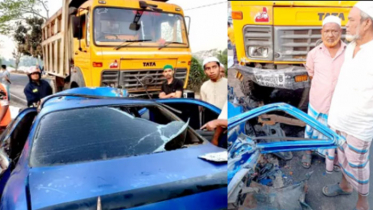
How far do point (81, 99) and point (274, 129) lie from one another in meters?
1.07

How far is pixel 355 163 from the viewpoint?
1135mm

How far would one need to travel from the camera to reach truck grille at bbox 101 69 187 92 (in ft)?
5.45

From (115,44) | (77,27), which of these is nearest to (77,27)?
(77,27)

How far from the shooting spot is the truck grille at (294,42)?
1.07 meters

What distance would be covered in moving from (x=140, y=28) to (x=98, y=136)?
575 mm

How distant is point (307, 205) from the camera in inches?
47.1

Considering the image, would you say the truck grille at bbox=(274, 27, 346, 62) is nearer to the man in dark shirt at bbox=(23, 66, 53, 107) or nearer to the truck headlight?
the truck headlight

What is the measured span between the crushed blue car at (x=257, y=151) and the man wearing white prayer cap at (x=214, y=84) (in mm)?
104

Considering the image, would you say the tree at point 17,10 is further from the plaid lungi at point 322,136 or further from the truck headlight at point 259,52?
the plaid lungi at point 322,136

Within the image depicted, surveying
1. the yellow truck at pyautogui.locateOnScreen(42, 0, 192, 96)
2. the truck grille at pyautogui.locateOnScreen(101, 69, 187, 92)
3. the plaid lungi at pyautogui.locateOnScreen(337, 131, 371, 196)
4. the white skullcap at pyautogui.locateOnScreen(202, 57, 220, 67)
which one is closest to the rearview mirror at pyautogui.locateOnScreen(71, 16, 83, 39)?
the yellow truck at pyautogui.locateOnScreen(42, 0, 192, 96)

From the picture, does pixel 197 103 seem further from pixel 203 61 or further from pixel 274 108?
pixel 274 108

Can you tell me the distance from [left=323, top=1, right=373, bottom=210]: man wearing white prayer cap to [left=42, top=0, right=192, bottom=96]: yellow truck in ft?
2.15

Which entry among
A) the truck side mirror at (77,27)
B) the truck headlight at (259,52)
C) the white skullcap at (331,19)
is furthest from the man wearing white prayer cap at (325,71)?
the truck side mirror at (77,27)

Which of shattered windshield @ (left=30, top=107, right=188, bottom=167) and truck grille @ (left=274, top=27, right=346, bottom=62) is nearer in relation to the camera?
truck grille @ (left=274, top=27, right=346, bottom=62)
